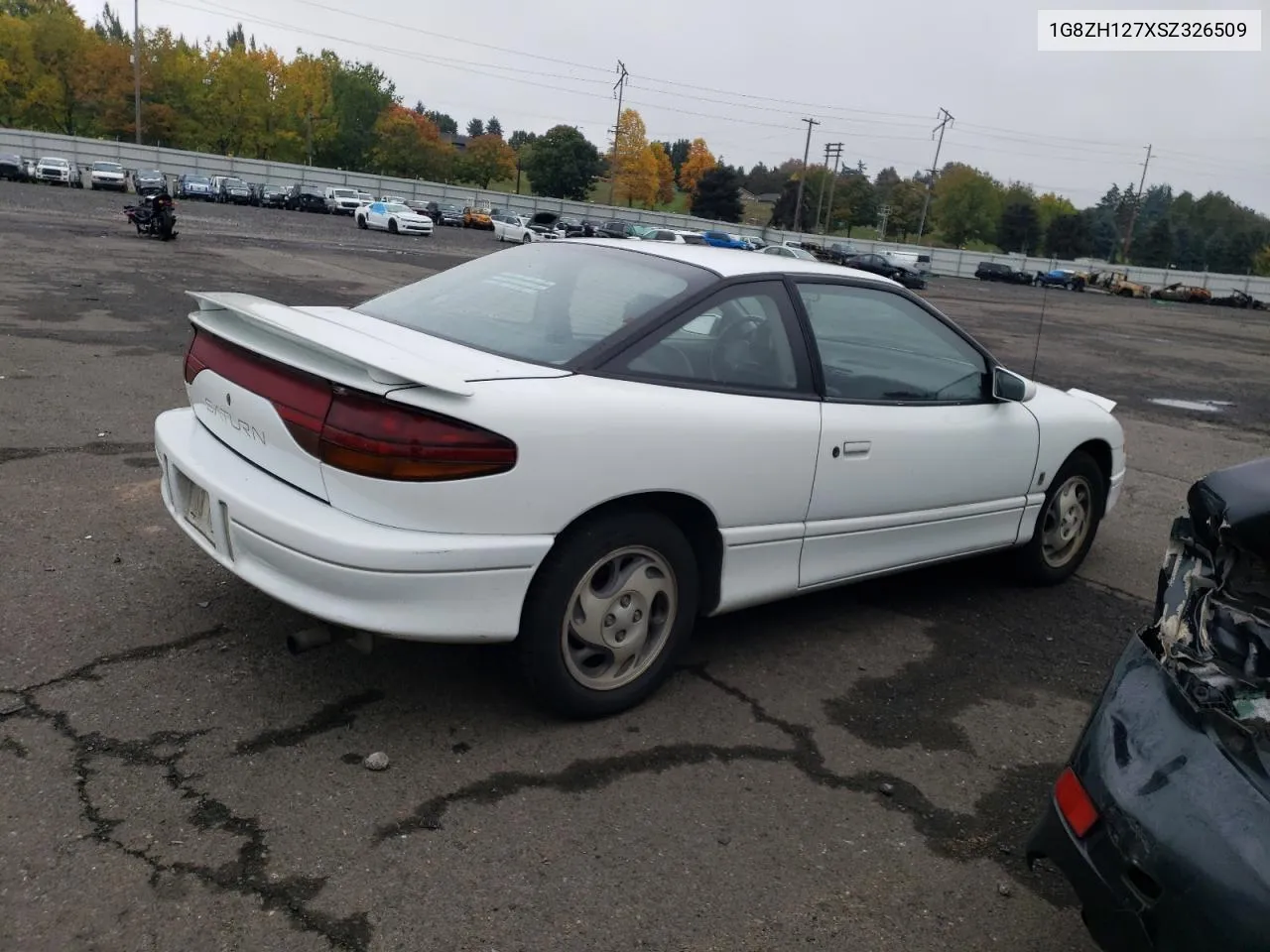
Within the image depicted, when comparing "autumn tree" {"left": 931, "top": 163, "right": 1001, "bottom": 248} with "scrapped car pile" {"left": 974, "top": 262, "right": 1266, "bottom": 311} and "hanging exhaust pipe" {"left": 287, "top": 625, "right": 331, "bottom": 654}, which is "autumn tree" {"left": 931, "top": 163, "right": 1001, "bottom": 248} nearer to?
"scrapped car pile" {"left": 974, "top": 262, "right": 1266, "bottom": 311}

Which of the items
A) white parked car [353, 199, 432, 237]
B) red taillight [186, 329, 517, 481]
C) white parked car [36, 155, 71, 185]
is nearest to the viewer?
red taillight [186, 329, 517, 481]

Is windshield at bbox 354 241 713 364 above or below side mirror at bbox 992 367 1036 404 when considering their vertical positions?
above

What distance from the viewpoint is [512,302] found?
12.4 feet

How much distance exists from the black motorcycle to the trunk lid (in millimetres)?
20233

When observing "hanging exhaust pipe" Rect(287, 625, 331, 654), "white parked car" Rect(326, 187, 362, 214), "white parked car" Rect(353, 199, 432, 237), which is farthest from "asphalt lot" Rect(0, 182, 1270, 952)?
"white parked car" Rect(326, 187, 362, 214)

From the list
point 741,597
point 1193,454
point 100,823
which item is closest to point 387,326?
point 741,597

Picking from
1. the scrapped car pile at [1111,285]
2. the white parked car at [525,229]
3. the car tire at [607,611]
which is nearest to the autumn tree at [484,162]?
the scrapped car pile at [1111,285]

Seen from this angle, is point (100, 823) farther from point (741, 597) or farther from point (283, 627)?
point (741, 597)

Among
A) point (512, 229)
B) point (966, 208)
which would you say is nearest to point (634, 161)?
point (966, 208)

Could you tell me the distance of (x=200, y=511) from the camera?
→ 335 cm

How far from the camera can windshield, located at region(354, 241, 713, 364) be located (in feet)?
11.3

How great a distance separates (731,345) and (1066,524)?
95.1 inches

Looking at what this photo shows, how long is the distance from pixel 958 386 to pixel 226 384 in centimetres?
295

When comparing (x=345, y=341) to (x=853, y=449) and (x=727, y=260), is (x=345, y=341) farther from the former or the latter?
(x=853, y=449)
